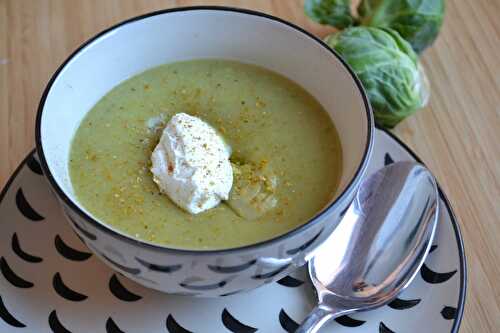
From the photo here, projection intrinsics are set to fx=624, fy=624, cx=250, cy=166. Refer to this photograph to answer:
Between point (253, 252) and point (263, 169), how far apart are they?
12.5 inches

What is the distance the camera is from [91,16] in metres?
1.95

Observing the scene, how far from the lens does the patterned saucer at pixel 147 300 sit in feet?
3.96

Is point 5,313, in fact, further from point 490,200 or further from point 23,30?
point 490,200

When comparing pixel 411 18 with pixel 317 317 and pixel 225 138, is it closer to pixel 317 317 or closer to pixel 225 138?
pixel 225 138

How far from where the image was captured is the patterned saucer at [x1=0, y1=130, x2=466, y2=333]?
1.21 meters

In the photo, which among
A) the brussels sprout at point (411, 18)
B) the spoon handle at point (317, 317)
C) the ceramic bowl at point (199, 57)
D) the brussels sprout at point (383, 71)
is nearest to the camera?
the ceramic bowl at point (199, 57)

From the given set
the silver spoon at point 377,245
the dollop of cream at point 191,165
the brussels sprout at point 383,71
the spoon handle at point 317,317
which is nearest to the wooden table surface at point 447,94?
the brussels sprout at point 383,71

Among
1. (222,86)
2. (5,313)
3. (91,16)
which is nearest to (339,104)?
(222,86)

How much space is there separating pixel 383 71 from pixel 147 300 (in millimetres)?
873

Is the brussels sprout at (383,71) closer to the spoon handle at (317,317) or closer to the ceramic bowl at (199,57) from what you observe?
the ceramic bowl at (199,57)

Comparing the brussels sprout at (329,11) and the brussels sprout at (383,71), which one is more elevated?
the brussels sprout at (329,11)

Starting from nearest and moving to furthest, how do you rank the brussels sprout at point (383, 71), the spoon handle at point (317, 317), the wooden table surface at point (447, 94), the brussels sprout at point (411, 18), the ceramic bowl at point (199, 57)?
1. the ceramic bowl at point (199, 57)
2. the spoon handle at point (317, 317)
3. the wooden table surface at point (447, 94)
4. the brussels sprout at point (383, 71)
5. the brussels sprout at point (411, 18)

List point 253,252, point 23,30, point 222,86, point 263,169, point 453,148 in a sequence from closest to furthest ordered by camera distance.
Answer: point 253,252 < point 263,169 < point 222,86 < point 453,148 < point 23,30

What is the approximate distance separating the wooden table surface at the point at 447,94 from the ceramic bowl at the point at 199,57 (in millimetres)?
344
